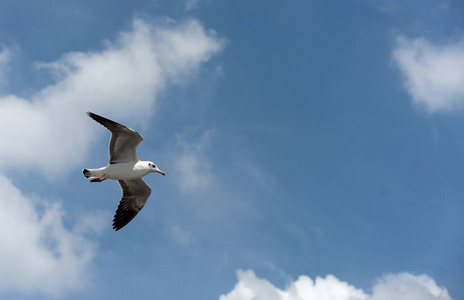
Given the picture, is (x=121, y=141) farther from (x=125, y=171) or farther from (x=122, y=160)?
(x=125, y=171)

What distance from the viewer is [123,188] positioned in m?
23.4

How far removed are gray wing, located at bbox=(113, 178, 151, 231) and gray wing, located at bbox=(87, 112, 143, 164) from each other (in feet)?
8.27

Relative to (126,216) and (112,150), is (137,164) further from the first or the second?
(126,216)

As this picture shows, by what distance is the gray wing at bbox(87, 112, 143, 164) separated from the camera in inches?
774

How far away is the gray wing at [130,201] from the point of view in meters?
23.3

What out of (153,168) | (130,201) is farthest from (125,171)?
(130,201)

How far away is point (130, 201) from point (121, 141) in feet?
14.4

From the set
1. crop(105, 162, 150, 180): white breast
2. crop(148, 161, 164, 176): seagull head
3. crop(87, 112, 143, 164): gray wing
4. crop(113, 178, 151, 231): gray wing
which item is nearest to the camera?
crop(87, 112, 143, 164): gray wing

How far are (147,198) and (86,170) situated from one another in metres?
3.94

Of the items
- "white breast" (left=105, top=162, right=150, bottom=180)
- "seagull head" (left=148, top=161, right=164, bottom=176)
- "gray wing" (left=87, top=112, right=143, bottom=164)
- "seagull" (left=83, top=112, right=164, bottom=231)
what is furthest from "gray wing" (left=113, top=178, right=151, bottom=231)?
"gray wing" (left=87, top=112, right=143, bottom=164)

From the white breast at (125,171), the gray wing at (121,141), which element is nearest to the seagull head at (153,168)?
the white breast at (125,171)

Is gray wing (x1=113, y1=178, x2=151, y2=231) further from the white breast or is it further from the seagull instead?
the white breast

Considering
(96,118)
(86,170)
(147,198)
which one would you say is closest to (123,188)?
(147,198)

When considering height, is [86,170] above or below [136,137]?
below
